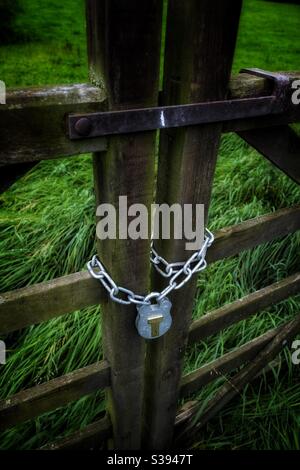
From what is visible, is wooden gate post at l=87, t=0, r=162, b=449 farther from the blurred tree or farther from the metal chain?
the blurred tree

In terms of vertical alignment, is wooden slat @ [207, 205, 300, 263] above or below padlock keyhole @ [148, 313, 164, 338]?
above

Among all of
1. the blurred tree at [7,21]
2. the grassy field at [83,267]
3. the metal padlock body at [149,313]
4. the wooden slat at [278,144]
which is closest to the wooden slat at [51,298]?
the metal padlock body at [149,313]

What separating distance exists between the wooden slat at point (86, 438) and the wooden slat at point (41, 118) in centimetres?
129

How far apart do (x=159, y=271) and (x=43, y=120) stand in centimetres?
53

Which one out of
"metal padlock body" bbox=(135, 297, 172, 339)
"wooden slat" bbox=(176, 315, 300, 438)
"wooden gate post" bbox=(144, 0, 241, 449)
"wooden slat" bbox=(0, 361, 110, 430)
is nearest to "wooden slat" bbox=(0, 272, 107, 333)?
"metal padlock body" bbox=(135, 297, 172, 339)

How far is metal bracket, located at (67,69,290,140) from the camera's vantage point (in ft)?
2.28

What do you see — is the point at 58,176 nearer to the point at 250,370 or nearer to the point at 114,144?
the point at 250,370

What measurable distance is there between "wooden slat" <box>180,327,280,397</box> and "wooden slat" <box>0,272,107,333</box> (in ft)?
2.62

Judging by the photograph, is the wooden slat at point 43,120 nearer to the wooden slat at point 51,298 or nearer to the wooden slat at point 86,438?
the wooden slat at point 51,298

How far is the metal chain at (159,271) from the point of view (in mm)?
965

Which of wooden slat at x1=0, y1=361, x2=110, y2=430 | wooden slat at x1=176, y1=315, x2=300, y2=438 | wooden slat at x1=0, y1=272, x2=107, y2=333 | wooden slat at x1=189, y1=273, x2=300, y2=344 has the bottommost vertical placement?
wooden slat at x1=176, y1=315, x2=300, y2=438

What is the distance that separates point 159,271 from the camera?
105 centimetres

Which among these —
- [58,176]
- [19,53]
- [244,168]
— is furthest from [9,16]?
[244,168]
